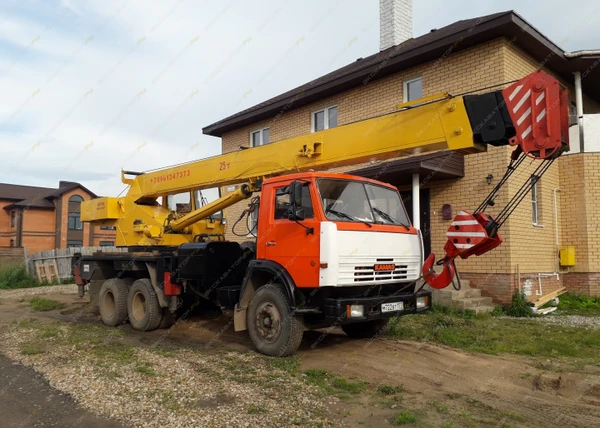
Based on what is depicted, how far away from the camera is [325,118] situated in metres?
15.5

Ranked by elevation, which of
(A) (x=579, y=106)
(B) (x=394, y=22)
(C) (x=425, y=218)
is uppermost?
(B) (x=394, y=22)

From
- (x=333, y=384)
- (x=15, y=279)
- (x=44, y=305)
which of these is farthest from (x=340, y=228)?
(x=15, y=279)

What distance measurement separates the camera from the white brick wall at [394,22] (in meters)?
15.4

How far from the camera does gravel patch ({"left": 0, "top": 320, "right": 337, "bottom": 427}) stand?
4543 millimetres

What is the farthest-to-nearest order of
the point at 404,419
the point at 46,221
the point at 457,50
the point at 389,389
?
the point at 46,221, the point at 457,50, the point at 389,389, the point at 404,419

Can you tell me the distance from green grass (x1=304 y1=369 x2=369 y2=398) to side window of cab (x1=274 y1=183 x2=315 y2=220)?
197 centimetres

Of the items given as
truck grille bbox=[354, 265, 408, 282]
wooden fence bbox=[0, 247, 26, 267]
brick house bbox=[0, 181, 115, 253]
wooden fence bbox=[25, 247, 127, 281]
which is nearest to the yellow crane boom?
truck grille bbox=[354, 265, 408, 282]

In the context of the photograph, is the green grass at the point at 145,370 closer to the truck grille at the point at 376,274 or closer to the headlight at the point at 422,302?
the truck grille at the point at 376,274

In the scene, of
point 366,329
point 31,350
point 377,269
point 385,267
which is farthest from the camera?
point 366,329

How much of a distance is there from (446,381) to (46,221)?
151 ft

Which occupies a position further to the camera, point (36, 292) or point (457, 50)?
point (36, 292)

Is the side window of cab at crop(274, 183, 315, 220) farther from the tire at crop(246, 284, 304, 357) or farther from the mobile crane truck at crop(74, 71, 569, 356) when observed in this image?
the tire at crop(246, 284, 304, 357)

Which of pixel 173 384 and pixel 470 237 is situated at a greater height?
pixel 470 237

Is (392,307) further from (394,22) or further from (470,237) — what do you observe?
(394,22)
